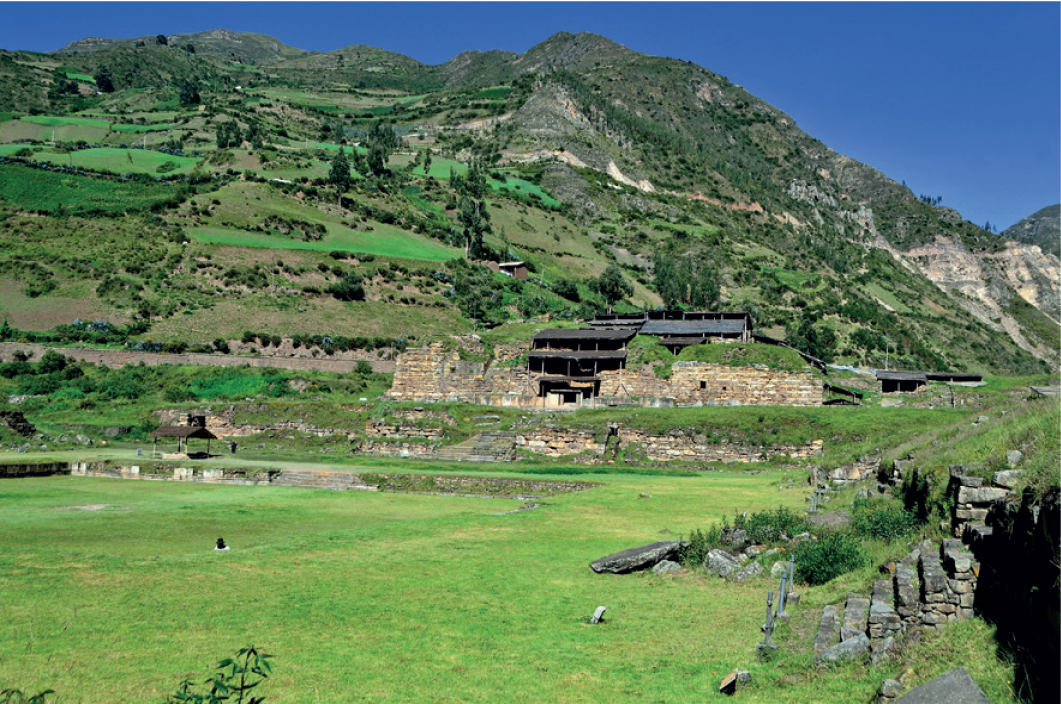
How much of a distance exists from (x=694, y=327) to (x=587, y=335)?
16.1 metres

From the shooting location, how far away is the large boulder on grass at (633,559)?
1439 centimetres

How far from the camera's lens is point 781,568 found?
13430mm

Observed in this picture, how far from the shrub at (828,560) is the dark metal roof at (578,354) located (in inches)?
1349

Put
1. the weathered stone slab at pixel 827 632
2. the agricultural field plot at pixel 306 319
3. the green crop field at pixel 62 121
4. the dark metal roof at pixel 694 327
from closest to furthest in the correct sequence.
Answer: the weathered stone slab at pixel 827 632 < the dark metal roof at pixel 694 327 < the agricultural field plot at pixel 306 319 < the green crop field at pixel 62 121

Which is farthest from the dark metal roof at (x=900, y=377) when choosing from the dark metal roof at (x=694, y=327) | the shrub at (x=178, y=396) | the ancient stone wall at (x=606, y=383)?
the shrub at (x=178, y=396)

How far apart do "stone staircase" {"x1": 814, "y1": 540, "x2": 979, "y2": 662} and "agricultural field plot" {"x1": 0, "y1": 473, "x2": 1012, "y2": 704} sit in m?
0.27

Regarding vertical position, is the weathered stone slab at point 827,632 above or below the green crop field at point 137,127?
below

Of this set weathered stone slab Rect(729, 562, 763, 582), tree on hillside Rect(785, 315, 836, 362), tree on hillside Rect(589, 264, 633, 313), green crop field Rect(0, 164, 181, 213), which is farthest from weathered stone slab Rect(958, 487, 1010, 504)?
green crop field Rect(0, 164, 181, 213)

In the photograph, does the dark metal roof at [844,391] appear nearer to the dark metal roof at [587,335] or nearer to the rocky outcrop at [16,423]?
the dark metal roof at [587,335]

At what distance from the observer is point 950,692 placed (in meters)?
6.57

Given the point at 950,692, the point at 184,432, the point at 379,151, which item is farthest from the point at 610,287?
the point at 950,692

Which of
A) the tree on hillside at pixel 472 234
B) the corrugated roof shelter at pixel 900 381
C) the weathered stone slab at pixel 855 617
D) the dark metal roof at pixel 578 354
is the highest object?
the tree on hillside at pixel 472 234

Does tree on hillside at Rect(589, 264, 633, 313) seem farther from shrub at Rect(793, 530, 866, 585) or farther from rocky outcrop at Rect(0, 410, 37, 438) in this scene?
shrub at Rect(793, 530, 866, 585)

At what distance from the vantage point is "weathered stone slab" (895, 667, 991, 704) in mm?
6434
